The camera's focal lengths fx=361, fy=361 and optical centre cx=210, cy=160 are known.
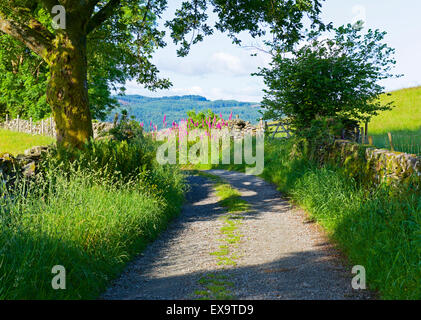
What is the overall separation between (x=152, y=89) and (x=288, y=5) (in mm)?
6845

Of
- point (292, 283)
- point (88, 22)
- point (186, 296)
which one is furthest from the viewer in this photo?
point (88, 22)

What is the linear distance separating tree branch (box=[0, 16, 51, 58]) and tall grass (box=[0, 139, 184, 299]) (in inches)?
211

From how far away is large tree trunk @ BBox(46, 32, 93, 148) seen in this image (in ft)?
32.4

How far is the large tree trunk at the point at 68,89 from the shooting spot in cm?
987

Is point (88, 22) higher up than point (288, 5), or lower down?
lower down

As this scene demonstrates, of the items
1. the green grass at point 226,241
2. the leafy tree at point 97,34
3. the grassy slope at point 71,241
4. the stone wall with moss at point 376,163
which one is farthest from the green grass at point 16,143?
the stone wall with moss at point 376,163

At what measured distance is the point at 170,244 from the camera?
7.07 m

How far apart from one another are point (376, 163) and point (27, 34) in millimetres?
9772

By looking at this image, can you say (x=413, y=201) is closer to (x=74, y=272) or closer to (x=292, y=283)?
(x=292, y=283)

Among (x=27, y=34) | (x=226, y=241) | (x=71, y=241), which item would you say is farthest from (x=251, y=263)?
(x=27, y=34)

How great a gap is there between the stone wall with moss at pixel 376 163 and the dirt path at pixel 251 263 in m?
1.65

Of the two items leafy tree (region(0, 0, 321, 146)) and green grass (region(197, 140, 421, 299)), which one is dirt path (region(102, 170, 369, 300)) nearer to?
green grass (region(197, 140, 421, 299))

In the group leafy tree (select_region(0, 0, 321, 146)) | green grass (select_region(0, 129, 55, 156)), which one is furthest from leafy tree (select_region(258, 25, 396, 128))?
green grass (select_region(0, 129, 55, 156))
